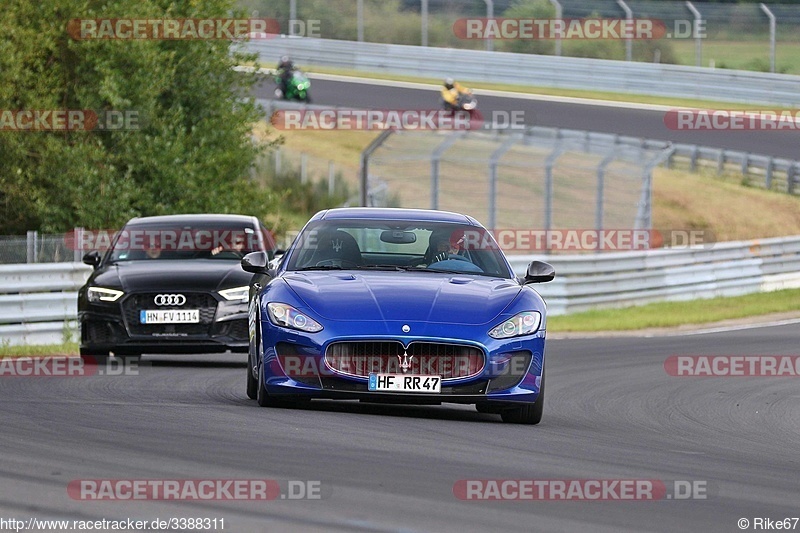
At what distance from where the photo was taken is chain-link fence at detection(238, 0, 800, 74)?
4047 centimetres

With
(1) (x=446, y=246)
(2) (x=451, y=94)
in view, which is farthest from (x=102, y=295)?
(2) (x=451, y=94)

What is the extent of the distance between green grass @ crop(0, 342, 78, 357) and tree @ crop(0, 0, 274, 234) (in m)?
7.46

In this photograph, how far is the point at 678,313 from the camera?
23.9 meters

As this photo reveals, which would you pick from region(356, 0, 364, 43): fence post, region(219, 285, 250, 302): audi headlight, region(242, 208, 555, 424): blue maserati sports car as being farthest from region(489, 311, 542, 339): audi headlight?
region(356, 0, 364, 43): fence post

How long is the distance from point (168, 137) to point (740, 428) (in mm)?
15964

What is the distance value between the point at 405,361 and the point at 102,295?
18.5 ft

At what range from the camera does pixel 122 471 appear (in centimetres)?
686

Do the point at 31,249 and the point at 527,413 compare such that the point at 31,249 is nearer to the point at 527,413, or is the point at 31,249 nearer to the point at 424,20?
the point at 527,413

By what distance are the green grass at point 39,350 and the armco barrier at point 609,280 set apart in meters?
0.40

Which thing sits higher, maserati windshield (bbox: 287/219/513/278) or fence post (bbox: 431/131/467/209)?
maserati windshield (bbox: 287/219/513/278)

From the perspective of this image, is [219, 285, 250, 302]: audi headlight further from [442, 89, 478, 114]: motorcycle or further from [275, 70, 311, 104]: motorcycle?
[275, 70, 311, 104]: motorcycle

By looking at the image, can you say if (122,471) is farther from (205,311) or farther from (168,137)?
(168,137)

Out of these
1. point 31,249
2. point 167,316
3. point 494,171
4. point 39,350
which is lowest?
point 39,350

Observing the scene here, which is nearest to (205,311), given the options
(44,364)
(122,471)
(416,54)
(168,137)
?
(44,364)
